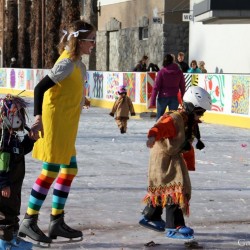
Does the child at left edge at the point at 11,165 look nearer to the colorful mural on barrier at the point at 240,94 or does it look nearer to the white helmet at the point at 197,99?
the white helmet at the point at 197,99

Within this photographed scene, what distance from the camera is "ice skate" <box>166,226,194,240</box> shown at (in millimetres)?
7492

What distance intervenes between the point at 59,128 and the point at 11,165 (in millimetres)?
744

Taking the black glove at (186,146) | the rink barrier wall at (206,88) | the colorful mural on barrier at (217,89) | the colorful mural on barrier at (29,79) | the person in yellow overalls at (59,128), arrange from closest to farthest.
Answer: the person in yellow overalls at (59,128) < the black glove at (186,146) < the rink barrier wall at (206,88) < the colorful mural on barrier at (217,89) < the colorful mural on barrier at (29,79)

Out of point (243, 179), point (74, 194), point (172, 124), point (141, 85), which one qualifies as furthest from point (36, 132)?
point (141, 85)

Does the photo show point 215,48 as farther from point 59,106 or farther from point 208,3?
point 59,106

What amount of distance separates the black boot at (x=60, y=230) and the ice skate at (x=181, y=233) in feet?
2.46

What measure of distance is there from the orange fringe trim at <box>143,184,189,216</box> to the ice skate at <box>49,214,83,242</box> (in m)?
0.73

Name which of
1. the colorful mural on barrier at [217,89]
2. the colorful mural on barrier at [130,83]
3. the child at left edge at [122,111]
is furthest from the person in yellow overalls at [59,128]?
the colorful mural on barrier at [130,83]

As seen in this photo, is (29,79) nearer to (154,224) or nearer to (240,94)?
(240,94)

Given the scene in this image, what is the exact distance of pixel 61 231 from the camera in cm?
742

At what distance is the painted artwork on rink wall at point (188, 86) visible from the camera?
847 inches

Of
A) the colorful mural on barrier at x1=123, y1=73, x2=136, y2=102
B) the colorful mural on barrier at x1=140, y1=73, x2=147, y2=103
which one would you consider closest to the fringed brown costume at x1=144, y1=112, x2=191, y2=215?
the colorful mural on barrier at x1=140, y1=73, x2=147, y2=103

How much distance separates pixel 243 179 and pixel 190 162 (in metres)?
3.81

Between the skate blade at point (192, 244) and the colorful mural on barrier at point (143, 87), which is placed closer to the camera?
the skate blade at point (192, 244)
